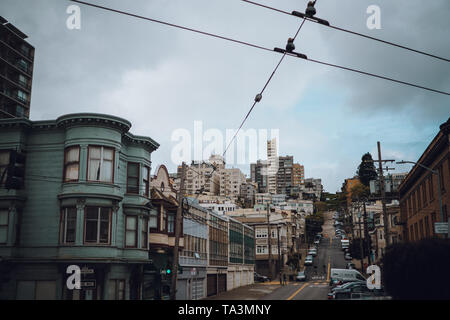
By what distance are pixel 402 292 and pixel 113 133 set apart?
21441mm

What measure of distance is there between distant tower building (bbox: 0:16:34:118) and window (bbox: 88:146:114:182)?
4963cm

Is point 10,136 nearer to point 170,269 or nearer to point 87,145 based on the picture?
point 87,145

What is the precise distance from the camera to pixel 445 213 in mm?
35906

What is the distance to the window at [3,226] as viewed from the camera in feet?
90.1

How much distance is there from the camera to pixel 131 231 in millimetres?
30188

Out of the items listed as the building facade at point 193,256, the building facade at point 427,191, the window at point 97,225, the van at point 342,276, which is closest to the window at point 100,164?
the window at point 97,225

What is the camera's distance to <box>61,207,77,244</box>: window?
89.1ft

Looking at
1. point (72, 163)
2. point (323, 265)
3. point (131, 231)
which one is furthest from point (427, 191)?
point (323, 265)

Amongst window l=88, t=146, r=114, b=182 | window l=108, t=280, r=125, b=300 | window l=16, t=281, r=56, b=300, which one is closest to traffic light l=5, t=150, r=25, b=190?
window l=88, t=146, r=114, b=182

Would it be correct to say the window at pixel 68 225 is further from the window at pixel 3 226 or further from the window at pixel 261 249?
the window at pixel 261 249

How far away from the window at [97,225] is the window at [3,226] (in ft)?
16.1
